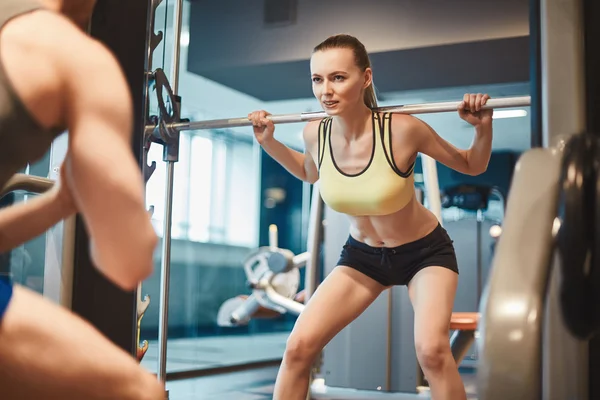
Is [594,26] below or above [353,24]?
below

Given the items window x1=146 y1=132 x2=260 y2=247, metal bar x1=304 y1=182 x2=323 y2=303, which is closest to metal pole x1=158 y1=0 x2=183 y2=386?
metal bar x1=304 y1=182 x2=323 y2=303

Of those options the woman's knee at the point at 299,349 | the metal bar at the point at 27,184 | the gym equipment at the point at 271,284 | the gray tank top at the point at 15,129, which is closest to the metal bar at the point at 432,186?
the gym equipment at the point at 271,284

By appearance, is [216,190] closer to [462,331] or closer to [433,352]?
[462,331]

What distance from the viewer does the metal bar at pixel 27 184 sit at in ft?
7.75

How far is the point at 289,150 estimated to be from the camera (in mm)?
2709

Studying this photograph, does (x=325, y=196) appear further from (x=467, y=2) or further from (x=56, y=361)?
(x=467, y=2)

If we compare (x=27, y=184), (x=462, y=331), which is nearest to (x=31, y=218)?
(x=27, y=184)

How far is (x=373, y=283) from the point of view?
253 centimetres

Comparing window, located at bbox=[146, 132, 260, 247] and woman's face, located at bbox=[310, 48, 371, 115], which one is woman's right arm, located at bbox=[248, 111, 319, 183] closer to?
woman's face, located at bbox=[310, 48, 371, 115]

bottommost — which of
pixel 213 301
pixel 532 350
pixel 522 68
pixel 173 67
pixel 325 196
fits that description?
pixel 213 301

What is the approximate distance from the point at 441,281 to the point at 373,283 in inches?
10.9

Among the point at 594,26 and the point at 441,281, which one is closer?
the point at 594,26

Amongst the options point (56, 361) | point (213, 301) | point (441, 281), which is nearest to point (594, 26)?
point (441, 281)

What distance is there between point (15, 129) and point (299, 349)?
156cm
